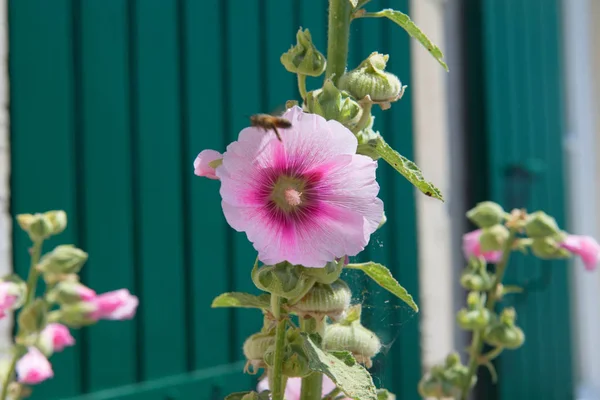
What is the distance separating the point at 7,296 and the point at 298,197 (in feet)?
1.48

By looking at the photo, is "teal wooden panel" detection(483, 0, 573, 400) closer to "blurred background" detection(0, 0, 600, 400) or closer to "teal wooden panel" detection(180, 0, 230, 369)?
"blurred background" detection(0, 0, 600, 400)

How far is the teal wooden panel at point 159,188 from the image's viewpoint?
172 cm

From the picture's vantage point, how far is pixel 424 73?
8.05ft

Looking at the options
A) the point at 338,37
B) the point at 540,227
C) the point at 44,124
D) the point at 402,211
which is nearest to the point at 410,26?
the point at 338,37

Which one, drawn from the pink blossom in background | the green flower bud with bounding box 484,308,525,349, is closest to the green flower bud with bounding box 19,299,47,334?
the pink blossom in background

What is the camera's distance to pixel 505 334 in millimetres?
924

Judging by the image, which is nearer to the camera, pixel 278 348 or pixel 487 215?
Result: pixel 278 348

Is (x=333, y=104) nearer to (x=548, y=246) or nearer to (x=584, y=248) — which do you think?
(x=548, y=246)

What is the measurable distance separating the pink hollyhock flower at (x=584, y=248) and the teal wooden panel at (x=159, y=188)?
0.91 meters

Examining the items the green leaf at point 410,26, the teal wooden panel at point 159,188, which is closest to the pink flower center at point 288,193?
the green leaf at point 410,26

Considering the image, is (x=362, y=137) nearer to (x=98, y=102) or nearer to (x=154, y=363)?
(x=98, y=102)

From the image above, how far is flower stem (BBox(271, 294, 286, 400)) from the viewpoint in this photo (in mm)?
382

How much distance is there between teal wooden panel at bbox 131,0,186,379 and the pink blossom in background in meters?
0.97

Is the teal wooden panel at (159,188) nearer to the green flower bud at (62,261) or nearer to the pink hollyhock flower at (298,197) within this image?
the green flower bud at (62,261)
